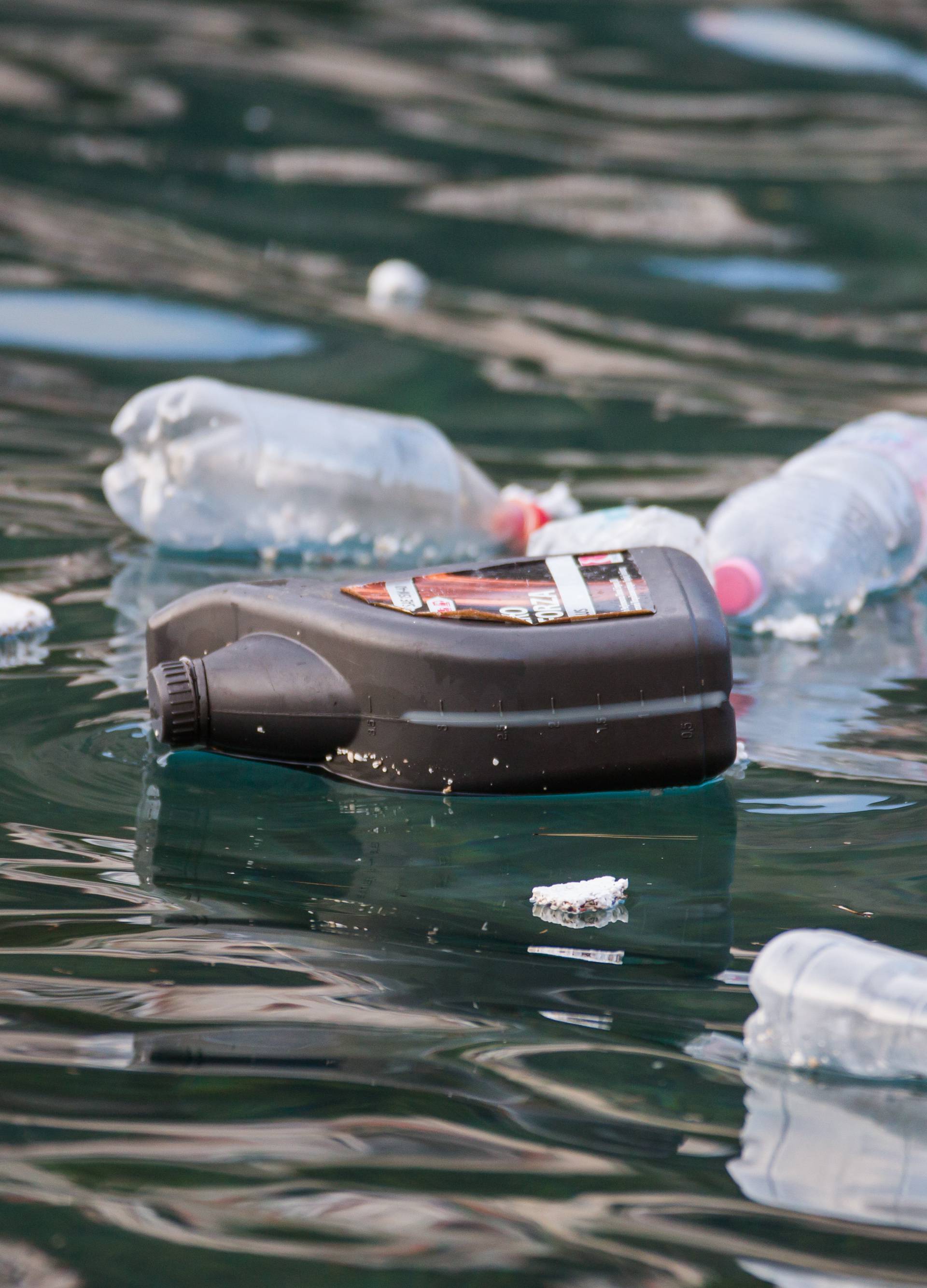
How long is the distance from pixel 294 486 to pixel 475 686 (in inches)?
46.2

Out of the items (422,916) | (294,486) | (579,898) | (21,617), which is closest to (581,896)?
(579,898)

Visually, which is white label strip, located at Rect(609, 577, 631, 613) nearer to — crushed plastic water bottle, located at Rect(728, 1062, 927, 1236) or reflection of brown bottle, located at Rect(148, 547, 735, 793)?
reflection of brown bottle, located at Rect(148, 547, 735, 793)

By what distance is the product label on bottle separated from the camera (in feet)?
5.05

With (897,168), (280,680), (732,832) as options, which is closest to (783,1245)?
(732,832)

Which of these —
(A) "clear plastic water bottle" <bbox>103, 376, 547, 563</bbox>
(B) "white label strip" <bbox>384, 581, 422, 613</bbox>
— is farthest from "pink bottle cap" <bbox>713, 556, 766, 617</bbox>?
(B) "white label strip" <bbox>384, 581, 422, 613</bbox>

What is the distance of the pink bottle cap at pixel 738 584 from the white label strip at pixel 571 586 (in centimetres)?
52

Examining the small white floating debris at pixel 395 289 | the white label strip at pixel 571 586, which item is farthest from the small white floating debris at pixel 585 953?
the small white floating debris at pixel 395 289

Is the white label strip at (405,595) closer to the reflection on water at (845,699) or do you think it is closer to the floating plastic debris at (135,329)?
the reflection on water at (845,699)

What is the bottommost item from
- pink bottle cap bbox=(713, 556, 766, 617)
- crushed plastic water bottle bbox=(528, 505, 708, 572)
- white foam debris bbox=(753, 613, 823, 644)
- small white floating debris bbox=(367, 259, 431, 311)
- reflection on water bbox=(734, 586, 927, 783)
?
reflection on water bbox=(734, 586, 927, 783)

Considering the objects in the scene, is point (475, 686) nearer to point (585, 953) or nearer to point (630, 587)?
point (630, 587)

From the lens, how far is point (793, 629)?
2211 millimetres

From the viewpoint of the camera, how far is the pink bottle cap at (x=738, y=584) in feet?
6.95

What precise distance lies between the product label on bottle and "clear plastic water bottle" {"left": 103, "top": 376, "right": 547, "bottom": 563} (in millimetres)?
953

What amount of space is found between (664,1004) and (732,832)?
0.36 meters
